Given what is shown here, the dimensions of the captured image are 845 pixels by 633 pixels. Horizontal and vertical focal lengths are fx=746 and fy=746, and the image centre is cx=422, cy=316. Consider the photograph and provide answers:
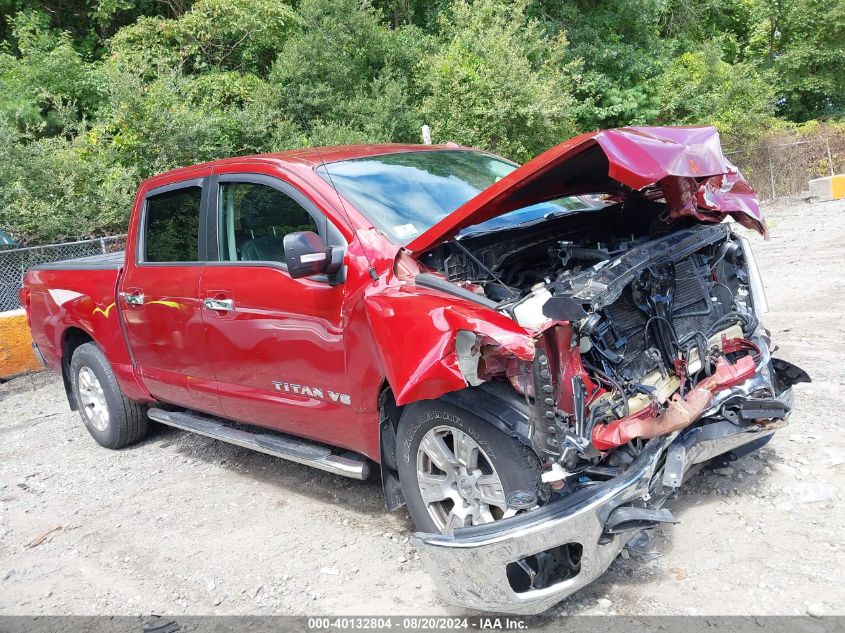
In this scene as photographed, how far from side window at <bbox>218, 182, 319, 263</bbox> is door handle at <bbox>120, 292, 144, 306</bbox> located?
0.96m

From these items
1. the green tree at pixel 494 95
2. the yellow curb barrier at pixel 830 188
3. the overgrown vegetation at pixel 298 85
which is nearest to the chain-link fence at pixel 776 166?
the overgrown vegetation at pixel 298 85

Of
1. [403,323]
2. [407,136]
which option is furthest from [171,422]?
[407,136]

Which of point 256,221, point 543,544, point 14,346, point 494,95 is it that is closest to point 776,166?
point 494,95

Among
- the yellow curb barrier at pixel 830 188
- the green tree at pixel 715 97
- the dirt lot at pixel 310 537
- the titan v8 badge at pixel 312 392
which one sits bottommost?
the dirt lot at pixel 310 537

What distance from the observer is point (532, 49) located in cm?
1623

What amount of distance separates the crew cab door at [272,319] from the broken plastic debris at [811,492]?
218 centimetres

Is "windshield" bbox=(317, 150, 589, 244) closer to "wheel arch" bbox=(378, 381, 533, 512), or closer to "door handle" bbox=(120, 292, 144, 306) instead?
"wheel arch" bbox=(378, 381, 533, 512)

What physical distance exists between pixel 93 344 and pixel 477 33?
486 inches

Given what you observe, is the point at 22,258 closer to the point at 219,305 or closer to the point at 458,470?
the point at 219,305

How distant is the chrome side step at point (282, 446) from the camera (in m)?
3.78

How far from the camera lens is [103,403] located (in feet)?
19.5

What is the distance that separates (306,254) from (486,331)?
3.57 feet

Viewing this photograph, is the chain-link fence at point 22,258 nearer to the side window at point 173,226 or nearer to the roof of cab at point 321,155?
the side window at point 173,226

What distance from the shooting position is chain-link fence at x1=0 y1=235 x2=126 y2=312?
32.4 ft
